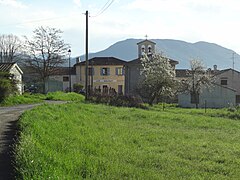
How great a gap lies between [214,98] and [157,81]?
29.6ft

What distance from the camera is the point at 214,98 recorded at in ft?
159

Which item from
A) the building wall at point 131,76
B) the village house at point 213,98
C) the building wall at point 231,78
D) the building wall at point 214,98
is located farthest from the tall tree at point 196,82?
the building wall at point 231,78

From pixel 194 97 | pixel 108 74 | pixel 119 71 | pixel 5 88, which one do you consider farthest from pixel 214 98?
pixel 5 88

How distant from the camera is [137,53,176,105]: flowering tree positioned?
43.7 meters

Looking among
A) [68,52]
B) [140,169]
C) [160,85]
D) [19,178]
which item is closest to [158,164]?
[140,169]

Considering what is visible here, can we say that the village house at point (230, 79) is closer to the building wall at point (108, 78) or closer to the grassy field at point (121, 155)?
the building wall at point (108, 78)

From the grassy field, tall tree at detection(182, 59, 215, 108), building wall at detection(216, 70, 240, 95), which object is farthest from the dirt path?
building wall at detection(216, 70, 240, 95)

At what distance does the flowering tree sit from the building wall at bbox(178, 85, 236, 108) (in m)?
4.12

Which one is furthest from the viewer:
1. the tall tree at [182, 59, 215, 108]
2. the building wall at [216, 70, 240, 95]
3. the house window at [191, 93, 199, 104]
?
the building wall at [216, 70, 240, 95]

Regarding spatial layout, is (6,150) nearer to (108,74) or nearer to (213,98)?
(213,98)

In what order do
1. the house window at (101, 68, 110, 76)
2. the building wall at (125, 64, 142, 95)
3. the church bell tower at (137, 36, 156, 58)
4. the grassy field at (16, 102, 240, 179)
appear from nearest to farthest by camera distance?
the grassy field at (16, 102, 240, 179) → the building wall at (125, 64, 142, 95) → the church bell tower at (137, 36, 156, 58) → the house window at (101, 68, 110, 76)

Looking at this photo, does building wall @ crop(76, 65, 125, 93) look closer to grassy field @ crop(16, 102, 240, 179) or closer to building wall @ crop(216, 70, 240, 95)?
building wall @ crop(216, 70, 240, 95)

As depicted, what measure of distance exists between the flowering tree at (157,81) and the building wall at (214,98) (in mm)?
4117

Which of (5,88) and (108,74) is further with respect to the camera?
(108,74)
